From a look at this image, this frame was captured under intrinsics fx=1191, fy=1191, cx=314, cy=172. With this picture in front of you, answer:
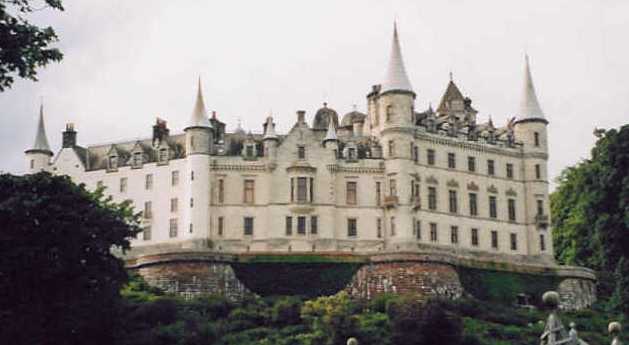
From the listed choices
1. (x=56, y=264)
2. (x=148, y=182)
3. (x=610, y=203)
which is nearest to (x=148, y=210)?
(x=148, y=182)

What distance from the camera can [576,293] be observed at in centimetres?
7444

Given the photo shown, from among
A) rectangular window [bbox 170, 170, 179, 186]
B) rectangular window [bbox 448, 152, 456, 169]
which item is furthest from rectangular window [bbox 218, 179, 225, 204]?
rectangular window [bbox 448, 152, 456, 169]

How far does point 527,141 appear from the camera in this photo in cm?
8494

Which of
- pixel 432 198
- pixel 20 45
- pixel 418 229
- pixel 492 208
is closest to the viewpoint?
pixel 20 45

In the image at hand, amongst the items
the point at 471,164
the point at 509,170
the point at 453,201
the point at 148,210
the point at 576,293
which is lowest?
the point at 576,293

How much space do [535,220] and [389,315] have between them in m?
24.9

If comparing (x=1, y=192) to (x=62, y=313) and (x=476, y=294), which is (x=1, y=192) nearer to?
(x=62, y=313)

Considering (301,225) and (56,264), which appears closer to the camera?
(56,264)

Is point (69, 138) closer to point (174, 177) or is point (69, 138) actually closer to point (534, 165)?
point (174, 177)

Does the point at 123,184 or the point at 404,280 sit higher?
the point at 123,184

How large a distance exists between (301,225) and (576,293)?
700 inches

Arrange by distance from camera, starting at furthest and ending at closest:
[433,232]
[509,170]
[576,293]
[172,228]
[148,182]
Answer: [509,170] < [148,182] < [433,232] < [172,228] < [576,293]

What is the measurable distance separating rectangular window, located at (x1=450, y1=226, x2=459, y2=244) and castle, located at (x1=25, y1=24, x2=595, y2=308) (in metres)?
0.09

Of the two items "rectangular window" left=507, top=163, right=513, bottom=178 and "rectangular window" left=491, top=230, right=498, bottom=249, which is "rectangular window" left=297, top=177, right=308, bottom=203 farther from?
"rectangular window" left=507, top=163, right=513, bottom=178
